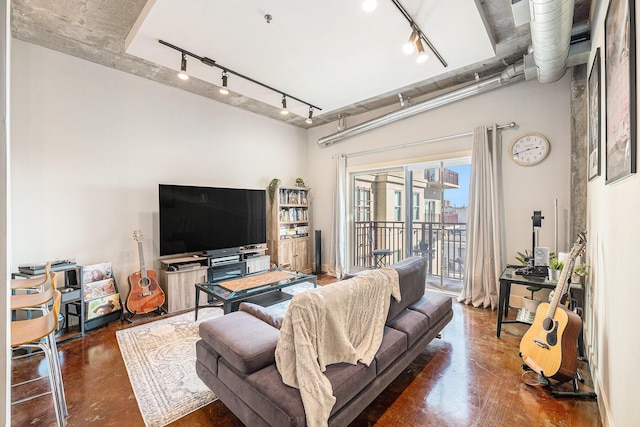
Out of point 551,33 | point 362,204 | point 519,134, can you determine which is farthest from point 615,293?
point 362,204

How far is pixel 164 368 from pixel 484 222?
398 cm

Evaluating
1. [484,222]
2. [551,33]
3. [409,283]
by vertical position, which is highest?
[551,33]

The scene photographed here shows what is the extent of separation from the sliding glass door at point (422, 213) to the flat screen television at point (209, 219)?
204cm

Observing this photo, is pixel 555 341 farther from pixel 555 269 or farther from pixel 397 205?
pixel 397 205

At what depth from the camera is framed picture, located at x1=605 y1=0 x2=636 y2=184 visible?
4.07ft

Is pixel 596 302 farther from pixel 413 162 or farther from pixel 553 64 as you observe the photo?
pixel 413 162

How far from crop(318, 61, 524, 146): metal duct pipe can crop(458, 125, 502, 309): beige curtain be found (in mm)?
512

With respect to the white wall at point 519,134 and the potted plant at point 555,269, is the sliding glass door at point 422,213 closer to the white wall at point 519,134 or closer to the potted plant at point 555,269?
the white wall at point 519,134

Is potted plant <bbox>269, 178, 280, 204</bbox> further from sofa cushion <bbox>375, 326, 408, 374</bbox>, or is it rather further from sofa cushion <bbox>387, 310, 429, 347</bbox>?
sofa cushion <bbox>375, 326, 408, 374</bbox>

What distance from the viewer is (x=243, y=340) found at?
1.66 meters

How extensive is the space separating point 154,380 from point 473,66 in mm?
4731

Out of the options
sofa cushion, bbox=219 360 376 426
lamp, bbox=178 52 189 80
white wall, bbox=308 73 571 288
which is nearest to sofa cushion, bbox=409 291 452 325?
sofa cushion, bbox=219 360 376 426

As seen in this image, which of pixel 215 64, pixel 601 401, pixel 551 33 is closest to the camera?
pixel 601 401

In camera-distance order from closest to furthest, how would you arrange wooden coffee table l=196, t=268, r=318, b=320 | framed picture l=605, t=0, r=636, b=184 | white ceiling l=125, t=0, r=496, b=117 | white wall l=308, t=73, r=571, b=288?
framed picture l=605, t=0, r=636, b=184 < white ceiling l=125, t=0, r=496, b=117 < wooden coffee table l=196, t=268, r=318, b=320 < white wall l=308, t=73, r=571, b=288
